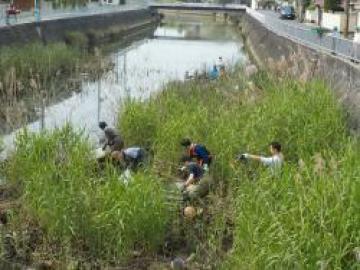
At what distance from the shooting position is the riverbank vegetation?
266 inches

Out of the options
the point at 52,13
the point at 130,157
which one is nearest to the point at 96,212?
the point at 130,157

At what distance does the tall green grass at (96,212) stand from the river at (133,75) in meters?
2.46

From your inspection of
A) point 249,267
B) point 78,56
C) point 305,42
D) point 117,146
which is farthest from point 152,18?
point 249,267

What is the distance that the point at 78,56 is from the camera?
98.8ft

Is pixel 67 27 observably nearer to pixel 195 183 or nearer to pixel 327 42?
pixel 327 42

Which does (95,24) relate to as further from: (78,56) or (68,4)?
(78,56)

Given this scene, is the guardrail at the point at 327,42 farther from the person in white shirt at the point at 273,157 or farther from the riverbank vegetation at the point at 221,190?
the person in white shirt at the point at 273,157

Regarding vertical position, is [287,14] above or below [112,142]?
above

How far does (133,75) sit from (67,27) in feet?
53.1

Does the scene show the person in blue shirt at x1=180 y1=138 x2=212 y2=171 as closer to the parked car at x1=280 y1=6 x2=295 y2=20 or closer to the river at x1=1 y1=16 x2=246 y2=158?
the river at x1=1 y1=16 x2=246 y2=158

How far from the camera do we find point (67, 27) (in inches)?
1613

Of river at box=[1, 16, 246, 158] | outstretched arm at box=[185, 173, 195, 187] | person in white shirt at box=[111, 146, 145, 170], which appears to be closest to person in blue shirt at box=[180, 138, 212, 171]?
outstretched arm at box=[185, 173, 195, 187]

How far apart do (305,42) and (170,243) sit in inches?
655

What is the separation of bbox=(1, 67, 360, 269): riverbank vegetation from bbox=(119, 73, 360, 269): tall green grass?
15 millimetres
